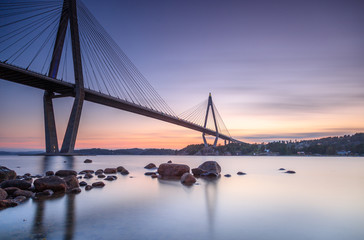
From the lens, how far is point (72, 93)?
3002cm

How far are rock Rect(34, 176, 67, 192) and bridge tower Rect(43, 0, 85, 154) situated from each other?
20.7 m

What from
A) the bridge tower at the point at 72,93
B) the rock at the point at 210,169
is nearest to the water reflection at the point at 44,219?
the rock at the point at 210,169

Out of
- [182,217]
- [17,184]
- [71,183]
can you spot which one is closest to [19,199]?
[17,184]

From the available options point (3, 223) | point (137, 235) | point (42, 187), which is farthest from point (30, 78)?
point (137, 235)

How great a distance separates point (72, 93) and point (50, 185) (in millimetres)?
24023

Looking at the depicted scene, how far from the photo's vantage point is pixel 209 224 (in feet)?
18.4

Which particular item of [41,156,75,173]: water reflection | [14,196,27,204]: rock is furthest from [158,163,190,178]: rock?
[41,156,75,173]: water reflection

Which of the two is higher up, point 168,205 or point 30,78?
point 30,78

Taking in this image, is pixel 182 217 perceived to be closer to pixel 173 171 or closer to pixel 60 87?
pixel 173 171

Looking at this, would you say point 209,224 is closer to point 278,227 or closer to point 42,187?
point 278,227

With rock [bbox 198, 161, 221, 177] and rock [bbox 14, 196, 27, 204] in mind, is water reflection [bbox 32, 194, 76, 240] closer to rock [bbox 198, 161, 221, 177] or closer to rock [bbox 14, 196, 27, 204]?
rock [bbox 14, 196, 27, 204]

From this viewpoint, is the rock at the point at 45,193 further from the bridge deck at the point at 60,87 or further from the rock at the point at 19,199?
the bridge deck at the point at 60,87

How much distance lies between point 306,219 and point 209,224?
8.71ft

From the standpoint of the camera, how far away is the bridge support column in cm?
3120
